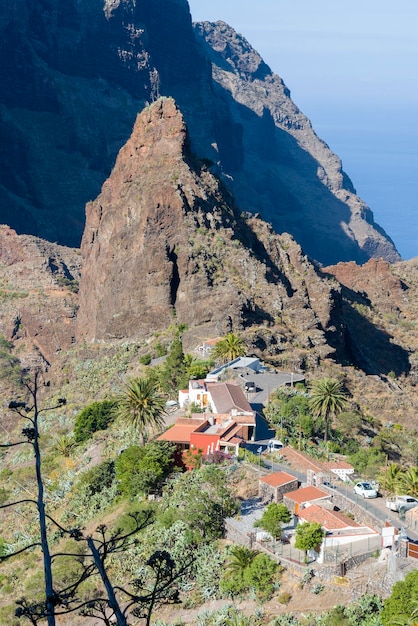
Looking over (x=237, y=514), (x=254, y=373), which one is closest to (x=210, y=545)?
(x=237, y=514)

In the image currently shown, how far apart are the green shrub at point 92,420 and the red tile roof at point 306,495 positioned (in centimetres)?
3101

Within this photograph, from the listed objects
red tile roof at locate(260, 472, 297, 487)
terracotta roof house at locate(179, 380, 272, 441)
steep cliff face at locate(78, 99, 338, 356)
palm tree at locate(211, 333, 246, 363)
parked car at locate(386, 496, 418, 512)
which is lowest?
parked car at locate(386, 496, 418, 512)

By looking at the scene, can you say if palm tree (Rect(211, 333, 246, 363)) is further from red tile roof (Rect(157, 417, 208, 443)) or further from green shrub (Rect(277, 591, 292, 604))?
green shrub (Rect(277, 591, 292, 604))

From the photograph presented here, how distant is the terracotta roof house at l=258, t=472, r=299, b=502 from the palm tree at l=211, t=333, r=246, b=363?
1213 inches

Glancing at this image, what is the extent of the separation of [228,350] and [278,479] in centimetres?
3169

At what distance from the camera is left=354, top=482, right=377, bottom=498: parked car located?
5812 cm

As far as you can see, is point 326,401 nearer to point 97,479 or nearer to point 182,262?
point 97,479

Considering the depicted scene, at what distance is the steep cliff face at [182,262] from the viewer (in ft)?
340

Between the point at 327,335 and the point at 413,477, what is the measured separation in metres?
48.8

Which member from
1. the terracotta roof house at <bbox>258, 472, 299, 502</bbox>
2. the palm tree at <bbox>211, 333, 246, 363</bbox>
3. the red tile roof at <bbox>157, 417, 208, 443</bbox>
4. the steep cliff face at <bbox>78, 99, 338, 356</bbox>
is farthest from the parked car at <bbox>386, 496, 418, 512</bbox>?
the steep cliff face at <bbox>78, 99, 338, 356</bbox>

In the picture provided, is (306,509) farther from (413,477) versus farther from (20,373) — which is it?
(20,373)

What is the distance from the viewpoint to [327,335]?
355 ft

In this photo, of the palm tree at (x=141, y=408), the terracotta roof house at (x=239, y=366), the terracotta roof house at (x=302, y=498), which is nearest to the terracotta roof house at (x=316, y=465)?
the terracotta roof house at (x=302, y=498)

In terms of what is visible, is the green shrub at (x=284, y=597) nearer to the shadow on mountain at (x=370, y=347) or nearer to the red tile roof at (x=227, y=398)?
the red tile roof at (x=227, y=398)
